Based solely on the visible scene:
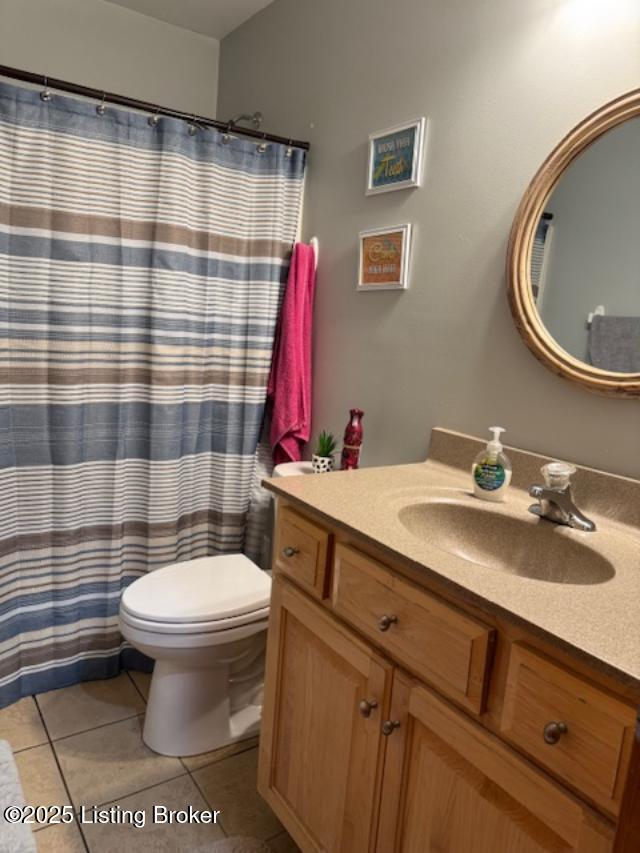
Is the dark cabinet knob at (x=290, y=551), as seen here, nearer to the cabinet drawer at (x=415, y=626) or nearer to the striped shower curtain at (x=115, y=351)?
the cabinet drawer at (x=415, y=626)

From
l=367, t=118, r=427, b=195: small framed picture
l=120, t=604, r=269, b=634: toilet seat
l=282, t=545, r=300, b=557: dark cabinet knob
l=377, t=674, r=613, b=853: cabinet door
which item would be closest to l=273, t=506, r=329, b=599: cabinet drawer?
→ l=282, t=545, r=300, b=557: dark cabinet knob

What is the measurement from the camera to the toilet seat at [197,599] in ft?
5.12

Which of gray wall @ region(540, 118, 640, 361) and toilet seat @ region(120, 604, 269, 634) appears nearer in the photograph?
gray wall @ region(540, 118, 640, 361)

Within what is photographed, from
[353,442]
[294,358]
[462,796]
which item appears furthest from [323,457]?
[462,796]

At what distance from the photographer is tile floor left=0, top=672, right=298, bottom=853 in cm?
141

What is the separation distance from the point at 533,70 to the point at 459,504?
A: 1.01m

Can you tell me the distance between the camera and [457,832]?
2.93 feet

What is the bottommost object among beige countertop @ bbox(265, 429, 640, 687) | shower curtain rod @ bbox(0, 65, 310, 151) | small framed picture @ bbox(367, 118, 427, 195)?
beige countertop @ bbox(265, 429, 640, 687)

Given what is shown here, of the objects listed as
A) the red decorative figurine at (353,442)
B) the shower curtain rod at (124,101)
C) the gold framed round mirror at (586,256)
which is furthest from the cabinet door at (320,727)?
the shower curtain rod at (124,101)

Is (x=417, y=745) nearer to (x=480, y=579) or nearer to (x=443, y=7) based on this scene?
(x=480, y=579)

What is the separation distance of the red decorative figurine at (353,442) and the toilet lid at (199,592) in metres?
0.44

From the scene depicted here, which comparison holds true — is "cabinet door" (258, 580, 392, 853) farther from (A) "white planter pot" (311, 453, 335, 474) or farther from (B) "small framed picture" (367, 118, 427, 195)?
(B) "small framed picture" (367, 118, 427, 195)

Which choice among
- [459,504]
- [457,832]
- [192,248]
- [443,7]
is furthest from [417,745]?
[443,7]

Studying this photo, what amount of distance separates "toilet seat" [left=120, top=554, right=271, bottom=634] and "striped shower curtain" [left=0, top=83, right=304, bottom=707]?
0.35 meters
